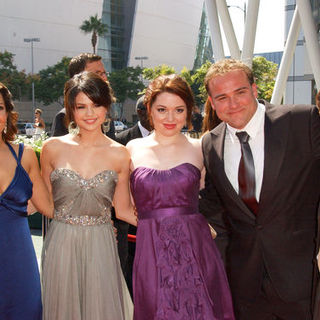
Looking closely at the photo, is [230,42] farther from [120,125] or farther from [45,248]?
[120,125]

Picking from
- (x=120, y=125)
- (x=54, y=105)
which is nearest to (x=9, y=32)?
(x=54, y=105)

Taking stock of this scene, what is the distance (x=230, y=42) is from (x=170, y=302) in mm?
10569

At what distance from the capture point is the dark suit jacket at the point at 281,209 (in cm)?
289

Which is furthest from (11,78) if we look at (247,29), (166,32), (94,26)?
Answer: (247,29)

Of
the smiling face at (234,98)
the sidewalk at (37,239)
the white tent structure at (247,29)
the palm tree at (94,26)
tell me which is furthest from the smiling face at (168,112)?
the palm tree at (94,26)

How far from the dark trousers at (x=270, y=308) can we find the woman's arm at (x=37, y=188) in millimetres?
1579

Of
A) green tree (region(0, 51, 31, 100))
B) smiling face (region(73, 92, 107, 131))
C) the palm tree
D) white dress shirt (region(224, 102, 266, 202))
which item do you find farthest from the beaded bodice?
the palm tree

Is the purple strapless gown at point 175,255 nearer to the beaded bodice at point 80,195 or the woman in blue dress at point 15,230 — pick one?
the beaded bodice at point 80,195

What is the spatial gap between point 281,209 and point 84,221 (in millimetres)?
1412

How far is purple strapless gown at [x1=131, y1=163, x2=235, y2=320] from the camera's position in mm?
3055

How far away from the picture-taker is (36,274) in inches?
126

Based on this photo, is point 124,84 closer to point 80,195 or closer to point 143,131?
point 143,131

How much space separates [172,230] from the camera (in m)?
3.20

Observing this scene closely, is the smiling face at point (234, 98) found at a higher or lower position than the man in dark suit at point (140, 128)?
higher
